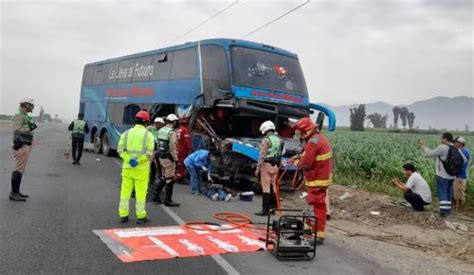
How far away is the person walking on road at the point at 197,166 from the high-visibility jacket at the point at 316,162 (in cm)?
425

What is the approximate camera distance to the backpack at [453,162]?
9.22 m

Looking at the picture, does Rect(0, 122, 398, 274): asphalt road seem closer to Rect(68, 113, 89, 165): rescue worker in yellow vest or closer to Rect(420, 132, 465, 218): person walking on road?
Rect(420, 132, 465, 218): person walking on road

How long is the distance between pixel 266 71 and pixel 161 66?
4245 millimetres

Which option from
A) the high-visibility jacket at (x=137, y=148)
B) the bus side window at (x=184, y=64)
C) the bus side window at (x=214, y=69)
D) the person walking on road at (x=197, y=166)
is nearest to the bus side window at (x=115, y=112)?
the bus side window at (x=184, y=64)

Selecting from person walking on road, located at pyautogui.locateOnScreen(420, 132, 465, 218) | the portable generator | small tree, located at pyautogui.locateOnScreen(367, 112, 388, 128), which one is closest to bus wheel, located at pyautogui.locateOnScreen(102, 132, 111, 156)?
person walking on road, located at pyautogui.locateOnScreen(420, 132, 465, 218)

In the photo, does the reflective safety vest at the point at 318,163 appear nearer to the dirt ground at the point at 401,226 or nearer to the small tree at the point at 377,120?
the dirt ground at the point at 401,226

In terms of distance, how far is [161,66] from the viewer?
1526 cm

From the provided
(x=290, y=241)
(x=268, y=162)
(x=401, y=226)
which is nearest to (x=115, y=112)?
(x=268, y=162)

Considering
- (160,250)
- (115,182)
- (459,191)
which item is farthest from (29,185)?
(459,191)

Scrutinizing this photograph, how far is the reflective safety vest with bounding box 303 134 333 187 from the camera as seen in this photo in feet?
22.2

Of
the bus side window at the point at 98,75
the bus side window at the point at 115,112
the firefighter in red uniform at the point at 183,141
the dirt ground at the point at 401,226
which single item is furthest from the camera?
the bus side window at the point at 98,75

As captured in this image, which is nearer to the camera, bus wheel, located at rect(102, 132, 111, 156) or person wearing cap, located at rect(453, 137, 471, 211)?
person wearing cap, located at rect(453, 137, 471, 211)

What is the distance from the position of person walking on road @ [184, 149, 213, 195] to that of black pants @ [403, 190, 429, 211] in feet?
14.3

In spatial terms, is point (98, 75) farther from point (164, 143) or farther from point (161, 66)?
point (164, 143)
